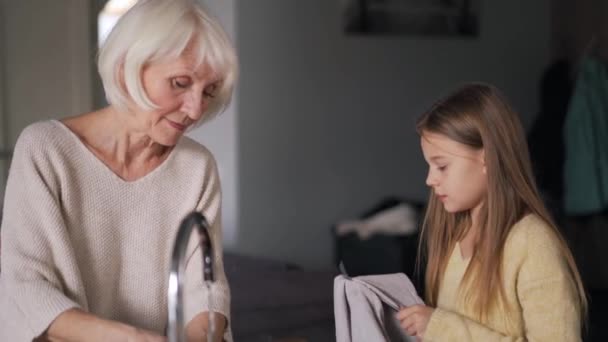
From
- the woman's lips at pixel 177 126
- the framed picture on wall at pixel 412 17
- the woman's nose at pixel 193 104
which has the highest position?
the woman's nose at pixel 193 104

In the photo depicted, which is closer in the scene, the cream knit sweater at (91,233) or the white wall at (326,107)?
the cream knit sweater at (91,233)

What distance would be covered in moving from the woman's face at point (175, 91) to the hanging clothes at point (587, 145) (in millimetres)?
3306

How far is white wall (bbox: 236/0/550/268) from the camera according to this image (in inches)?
171

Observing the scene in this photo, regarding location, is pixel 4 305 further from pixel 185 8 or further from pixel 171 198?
pixel 185 8

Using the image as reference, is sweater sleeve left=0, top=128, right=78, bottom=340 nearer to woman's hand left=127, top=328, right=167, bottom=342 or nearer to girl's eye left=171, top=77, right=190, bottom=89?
woman's hand left=127, top=328, right=167, bottom=342

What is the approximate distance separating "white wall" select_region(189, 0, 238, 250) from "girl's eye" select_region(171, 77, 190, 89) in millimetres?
2675

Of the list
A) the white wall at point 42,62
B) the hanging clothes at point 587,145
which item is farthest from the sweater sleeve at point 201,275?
the hanging clothes at point 587,145

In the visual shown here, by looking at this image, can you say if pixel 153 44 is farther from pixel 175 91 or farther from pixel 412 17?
pixel 412 17

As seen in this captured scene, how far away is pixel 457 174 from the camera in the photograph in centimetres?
162

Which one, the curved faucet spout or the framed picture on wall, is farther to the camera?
the framed picture on wall

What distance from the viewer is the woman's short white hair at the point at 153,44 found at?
60.2 inches

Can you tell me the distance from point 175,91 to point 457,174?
1.63 ft

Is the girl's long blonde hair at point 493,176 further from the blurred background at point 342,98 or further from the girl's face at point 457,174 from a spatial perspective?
the blurred background at point 342,98

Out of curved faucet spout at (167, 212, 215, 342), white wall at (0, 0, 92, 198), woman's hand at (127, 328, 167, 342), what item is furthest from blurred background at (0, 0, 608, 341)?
curved faucet spout at (167, 212, 215, 342)
